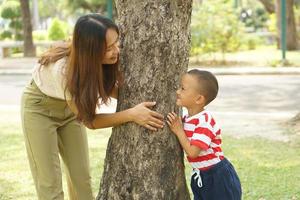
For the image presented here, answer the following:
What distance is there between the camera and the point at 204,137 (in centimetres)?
323

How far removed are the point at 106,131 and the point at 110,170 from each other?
178 inches

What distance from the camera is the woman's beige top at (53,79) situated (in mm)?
3346

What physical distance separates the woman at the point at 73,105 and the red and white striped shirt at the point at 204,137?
7.5 inches

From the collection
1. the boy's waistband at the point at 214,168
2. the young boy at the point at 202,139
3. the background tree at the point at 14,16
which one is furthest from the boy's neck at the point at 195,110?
the background tree at the point at 14,16

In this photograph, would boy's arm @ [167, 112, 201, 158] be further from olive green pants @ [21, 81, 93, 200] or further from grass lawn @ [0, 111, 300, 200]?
grass lawn @ [0, 111, 300, 200]

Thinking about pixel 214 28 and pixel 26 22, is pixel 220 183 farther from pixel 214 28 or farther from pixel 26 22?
pixel 26 22

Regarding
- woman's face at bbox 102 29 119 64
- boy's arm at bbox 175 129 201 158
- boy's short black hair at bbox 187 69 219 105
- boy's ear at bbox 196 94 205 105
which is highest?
woman's face at bbox 102 29 119 64

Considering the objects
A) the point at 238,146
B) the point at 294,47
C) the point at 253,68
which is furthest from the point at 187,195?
the point at 294,47

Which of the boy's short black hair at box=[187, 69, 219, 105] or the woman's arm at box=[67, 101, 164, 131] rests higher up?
the boy's short black hair at box=[187, 69, 219, 105]

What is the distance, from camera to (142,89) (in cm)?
346

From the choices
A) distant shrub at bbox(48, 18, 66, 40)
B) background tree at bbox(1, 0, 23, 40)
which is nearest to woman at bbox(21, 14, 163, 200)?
background tree at bbox(1, 0, 23, 40)

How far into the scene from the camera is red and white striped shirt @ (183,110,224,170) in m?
3.24

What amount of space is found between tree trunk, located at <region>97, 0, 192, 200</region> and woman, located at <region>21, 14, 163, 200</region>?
0.10 m

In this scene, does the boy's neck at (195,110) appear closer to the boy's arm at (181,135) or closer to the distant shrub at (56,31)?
the boy's arm at (181,135)
